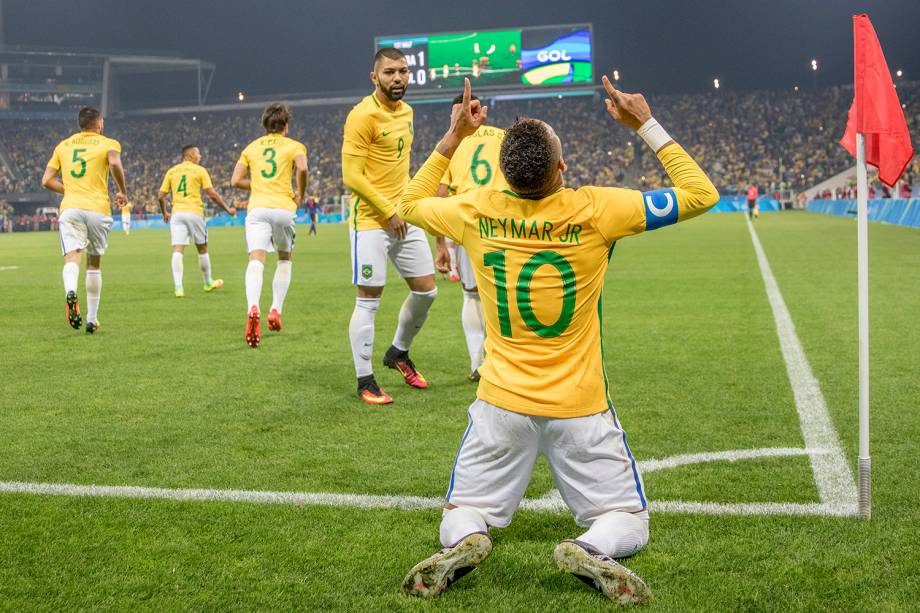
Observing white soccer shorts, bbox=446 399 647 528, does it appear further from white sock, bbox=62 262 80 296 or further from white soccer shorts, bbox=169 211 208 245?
white soccer shorts, bbox=169 211 208 245

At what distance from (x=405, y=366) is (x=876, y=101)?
389 cm

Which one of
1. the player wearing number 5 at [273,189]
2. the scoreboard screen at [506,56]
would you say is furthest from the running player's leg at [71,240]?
the scoreboard screen at [506,56]

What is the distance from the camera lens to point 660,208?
10.5ft

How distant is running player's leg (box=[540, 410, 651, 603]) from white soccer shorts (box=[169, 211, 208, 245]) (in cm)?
1146

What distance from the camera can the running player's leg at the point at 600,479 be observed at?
10.3 ft

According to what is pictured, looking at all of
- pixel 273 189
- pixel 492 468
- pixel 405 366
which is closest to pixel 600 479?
pixel 492 468

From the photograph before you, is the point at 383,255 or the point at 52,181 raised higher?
the point at 52,181

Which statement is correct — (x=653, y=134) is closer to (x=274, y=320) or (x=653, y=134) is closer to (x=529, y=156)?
(x=529, y=156)

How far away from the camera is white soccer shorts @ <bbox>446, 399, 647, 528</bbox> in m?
3.21

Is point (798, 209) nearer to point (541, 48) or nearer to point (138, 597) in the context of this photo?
point (541, 48)

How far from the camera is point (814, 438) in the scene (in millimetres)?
5027

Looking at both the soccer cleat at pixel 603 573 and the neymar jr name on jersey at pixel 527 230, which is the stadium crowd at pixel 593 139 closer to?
the neymar jr name on jersey at pixel 527 230

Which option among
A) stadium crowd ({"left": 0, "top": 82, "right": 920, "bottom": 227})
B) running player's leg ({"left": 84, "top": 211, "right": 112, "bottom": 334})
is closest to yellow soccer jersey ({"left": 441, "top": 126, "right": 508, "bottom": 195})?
running player's leg ({"left": 84, "top": 211, "right": 112, "bottom": 334})

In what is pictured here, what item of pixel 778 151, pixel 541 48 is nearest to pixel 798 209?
pixel 778 151
